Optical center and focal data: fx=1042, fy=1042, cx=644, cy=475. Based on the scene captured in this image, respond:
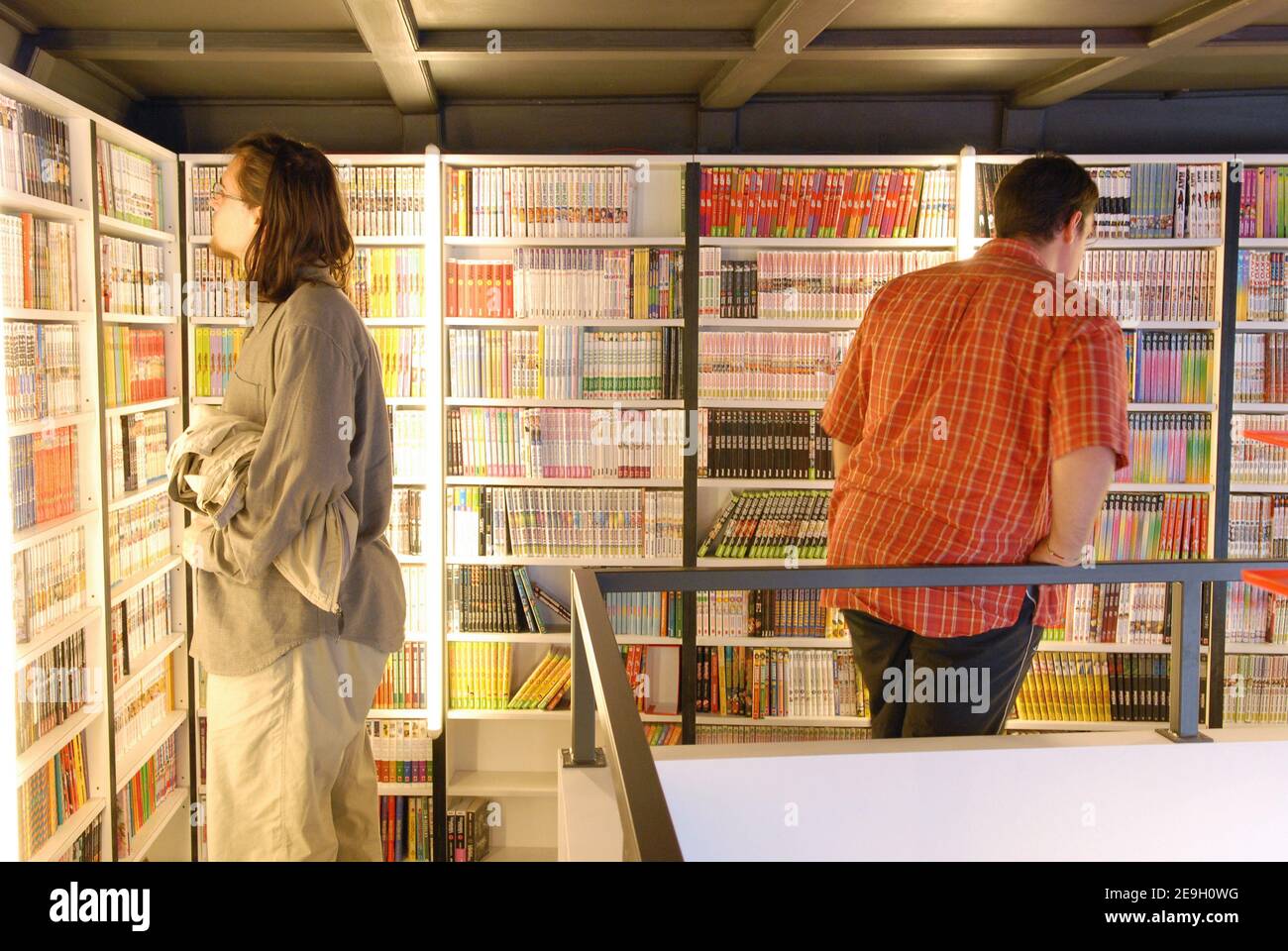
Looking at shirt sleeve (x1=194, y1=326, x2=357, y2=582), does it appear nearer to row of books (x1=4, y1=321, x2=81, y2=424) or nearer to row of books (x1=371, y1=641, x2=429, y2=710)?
row of books (x1=4, y1=321, x2=81, y2=424)

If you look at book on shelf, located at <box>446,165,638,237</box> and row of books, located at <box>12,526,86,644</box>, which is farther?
book on shelf, located at <box>446,165,638,237</box>

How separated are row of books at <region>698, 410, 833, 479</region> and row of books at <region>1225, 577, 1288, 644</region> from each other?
5.22ft

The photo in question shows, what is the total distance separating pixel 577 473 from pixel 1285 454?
260 cm

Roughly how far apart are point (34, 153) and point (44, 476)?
2.76ft

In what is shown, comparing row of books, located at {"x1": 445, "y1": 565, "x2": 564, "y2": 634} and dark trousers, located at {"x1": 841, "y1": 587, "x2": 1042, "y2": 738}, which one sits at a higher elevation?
dark trousers, located at {"x1": 841, "y1": 587, "x2": 1042, "y2": 738}

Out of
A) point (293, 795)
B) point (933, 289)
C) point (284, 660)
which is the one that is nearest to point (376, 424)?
point (284, 660)

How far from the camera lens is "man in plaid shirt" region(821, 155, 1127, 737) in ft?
6.07

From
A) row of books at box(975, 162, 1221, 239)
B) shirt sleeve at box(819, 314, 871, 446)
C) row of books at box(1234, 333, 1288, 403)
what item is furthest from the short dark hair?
row of books at box(1234, 333, 1288, 403)

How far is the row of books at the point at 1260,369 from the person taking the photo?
3850mm

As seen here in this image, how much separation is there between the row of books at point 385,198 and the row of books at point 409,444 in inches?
25.7

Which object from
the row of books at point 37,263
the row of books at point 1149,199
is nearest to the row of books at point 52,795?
the row of books at point 37,263

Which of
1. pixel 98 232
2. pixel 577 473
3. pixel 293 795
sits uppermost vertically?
pixel 98 232
